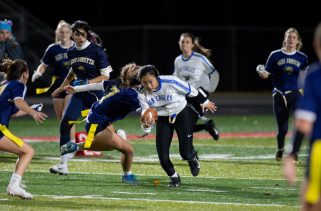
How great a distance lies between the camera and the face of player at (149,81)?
11.2 m

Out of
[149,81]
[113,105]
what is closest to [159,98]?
[149,81]

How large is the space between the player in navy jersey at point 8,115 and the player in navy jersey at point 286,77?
5.28 meters

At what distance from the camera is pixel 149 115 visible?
36.5 feet

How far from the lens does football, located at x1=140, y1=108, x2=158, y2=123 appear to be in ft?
36.4

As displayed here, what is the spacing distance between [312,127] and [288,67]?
313 inches

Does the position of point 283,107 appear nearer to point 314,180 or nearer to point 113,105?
point 113,105

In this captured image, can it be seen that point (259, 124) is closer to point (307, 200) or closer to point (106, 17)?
point (307, 200)

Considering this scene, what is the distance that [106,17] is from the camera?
1572 inches

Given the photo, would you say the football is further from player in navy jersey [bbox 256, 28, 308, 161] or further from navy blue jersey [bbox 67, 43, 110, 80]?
player in navy jersey [bbox 256, 28, 308, 161]

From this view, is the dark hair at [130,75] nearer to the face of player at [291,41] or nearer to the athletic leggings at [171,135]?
the athletic leggings at [171,135]

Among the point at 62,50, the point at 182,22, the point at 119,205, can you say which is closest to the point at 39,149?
the point at 62,50

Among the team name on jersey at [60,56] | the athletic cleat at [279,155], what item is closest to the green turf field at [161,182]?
the athletic cleat at [279,155]

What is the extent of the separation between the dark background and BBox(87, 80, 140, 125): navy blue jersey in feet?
63.3

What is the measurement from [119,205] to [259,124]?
12570mm
